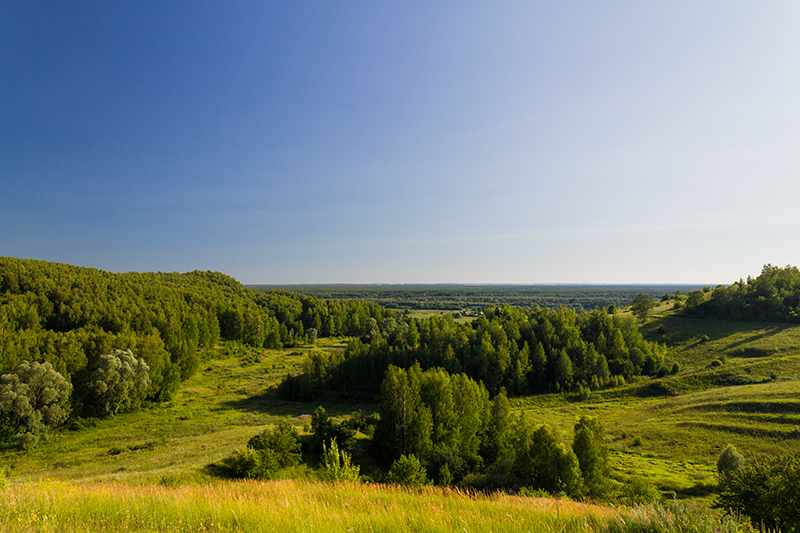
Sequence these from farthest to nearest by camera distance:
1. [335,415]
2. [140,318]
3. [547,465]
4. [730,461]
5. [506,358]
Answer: [140,318] < [506,358] < [335,415] < [730,461] < [547,465]

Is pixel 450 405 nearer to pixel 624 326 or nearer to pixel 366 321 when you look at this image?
pixel 624 326

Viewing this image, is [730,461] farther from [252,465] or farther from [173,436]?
[173,436]

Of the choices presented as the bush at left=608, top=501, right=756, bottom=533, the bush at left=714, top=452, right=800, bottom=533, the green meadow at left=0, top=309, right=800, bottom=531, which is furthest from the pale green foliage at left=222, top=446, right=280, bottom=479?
the bush at left=714, top=452, right=800, bottom=533

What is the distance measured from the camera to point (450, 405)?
40.7 meters

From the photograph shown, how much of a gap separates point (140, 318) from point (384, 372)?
7350 centimetres

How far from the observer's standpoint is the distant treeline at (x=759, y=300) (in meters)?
90.4

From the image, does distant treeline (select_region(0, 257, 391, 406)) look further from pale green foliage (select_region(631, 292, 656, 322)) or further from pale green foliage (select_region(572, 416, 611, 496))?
pale green foliage (select_region(631, 292, 656, 322))

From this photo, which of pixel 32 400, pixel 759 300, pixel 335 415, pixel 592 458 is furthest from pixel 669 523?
pixel 759 300

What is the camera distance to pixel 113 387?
187 ft

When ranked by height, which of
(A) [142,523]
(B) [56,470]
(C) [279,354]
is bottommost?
(C) [279,354]

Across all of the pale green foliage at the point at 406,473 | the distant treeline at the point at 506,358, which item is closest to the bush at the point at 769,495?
the pale green foliage at the point at 406,473

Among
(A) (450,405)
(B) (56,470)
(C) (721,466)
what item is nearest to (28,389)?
(B) (56,470)

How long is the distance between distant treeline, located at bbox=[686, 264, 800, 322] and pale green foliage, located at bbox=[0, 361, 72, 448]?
503 ft

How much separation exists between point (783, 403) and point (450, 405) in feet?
152
